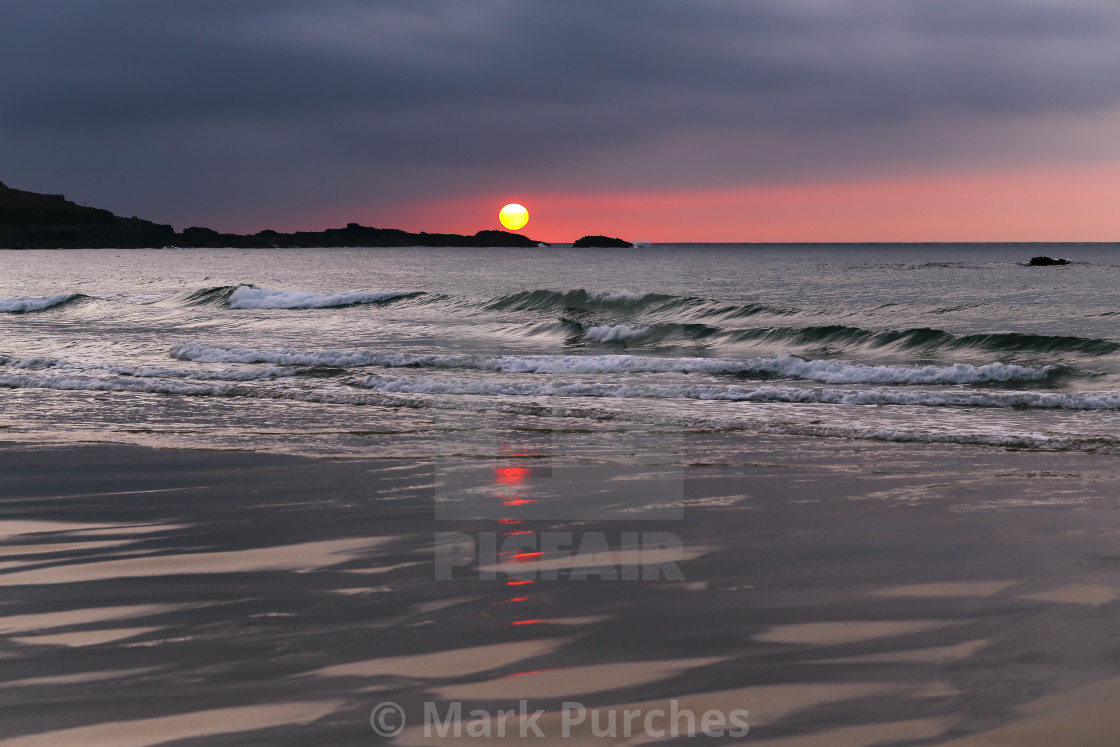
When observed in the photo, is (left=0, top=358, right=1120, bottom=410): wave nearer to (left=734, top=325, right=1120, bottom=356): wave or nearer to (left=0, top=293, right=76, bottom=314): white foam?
(left=734, top=325, right=1120, bottom=356): wave

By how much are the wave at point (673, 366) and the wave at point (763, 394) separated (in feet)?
5.39

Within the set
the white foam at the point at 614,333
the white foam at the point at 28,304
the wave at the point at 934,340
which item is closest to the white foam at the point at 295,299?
the white foam at the point at 28,304

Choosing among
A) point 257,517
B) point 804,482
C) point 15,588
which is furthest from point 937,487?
point 15,588

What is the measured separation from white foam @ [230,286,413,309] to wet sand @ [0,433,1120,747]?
29.7 metres

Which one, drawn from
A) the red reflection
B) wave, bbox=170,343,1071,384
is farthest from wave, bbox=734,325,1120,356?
the red reflection

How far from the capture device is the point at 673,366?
54.8 ft

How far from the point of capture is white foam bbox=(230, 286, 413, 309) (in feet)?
119

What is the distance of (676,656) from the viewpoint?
383cm

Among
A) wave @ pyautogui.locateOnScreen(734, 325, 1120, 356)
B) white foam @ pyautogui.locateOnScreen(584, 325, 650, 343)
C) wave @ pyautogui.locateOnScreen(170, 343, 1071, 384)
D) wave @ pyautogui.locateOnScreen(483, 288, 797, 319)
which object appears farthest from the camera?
wave @ pyautogui.locateOnScreen(483, 288, 797, 319)

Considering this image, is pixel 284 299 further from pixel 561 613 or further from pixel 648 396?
pixel 561 613

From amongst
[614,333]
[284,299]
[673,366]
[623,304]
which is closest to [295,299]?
[284,299]

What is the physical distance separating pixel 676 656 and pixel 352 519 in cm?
317

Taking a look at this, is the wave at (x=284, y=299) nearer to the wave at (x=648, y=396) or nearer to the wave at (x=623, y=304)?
the wave at (x=623, y=304)

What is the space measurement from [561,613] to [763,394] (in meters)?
9.16
